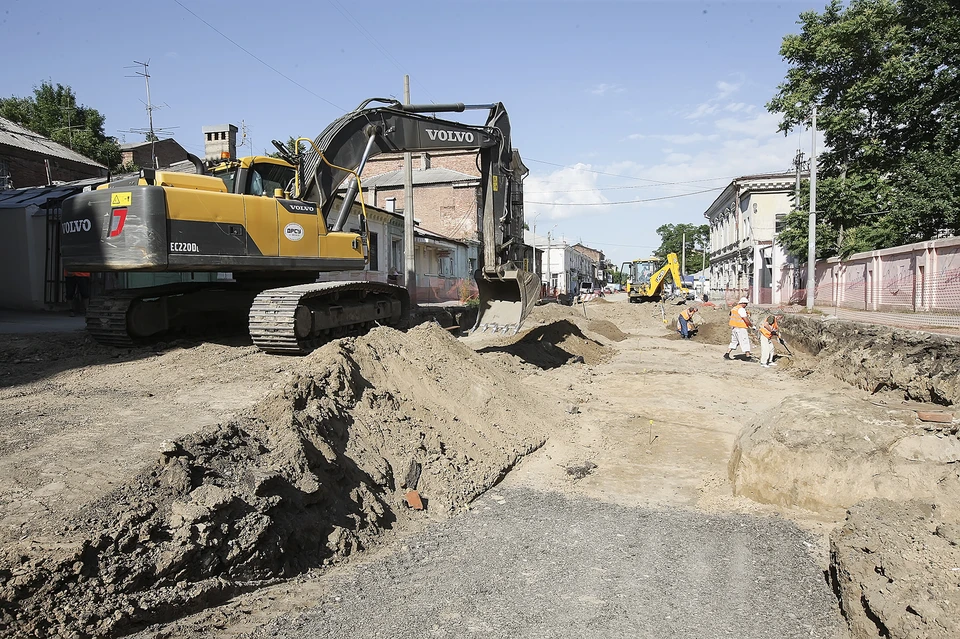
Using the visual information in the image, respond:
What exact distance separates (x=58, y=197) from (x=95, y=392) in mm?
13050

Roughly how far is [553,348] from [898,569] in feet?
34.1

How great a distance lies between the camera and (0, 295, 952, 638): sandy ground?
353 centimetres

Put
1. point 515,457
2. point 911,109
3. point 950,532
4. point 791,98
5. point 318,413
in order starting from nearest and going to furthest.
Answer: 1. point 950,532
2. point 318,413
3. point 515,457
4. point 911,109
5. point 791,98

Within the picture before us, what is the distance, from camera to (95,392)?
6.25m

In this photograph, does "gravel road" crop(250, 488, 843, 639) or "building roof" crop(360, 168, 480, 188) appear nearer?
"gravel road" crop(250, 488, 843, 639)

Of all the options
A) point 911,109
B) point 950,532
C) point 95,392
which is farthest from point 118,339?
point 911,109

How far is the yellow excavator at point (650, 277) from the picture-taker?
3250cm

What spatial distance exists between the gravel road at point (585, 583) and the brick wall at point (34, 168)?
26439 millimetres

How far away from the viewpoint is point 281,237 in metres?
8.38

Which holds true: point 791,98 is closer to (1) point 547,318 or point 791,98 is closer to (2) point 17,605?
(1) point 547,318

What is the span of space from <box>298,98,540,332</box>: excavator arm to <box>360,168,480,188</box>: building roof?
2697 centimetres

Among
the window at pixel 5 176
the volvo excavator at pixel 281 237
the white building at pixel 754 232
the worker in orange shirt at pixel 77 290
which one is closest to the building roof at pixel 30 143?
the window at pixel 5 176

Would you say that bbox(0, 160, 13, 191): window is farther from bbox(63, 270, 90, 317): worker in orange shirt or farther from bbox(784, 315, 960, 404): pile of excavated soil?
bbox(784, 315, 960, 404): pile of excavated soil

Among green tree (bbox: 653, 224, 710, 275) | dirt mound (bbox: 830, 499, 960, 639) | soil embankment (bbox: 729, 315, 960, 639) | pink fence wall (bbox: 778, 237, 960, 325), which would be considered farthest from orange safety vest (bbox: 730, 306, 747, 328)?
green tree (bbox: 653, 224, 710, 275)
